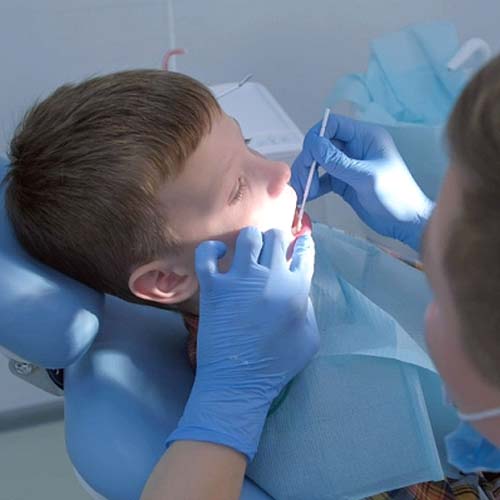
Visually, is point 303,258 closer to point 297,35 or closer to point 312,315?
point 312,315

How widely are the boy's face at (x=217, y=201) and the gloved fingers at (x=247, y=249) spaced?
6cm

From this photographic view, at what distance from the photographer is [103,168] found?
120cm

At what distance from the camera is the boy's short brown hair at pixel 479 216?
0.68 meters

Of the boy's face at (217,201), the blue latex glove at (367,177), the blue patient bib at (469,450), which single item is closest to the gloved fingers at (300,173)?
the blue latex glove at (367,177)

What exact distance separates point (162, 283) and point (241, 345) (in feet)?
0.53

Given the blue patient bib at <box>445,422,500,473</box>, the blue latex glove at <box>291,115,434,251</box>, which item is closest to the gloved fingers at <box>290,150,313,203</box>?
the blue latex glove at <box>291,115,434,251</box>

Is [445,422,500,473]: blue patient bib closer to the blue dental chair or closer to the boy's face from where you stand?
the blue dental chair

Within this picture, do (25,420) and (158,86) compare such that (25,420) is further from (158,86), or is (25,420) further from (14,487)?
(158,86)

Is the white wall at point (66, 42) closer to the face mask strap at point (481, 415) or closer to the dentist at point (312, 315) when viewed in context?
the dentist at point (312, 315)

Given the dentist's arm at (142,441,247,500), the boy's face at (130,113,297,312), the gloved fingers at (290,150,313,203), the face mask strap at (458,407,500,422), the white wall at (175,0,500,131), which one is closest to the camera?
the face mask strap at (458,407,500,422)

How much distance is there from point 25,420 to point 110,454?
116 centimetres

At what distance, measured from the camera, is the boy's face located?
4.08 ft

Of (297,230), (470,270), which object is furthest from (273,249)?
(470,270)

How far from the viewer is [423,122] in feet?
5.97
